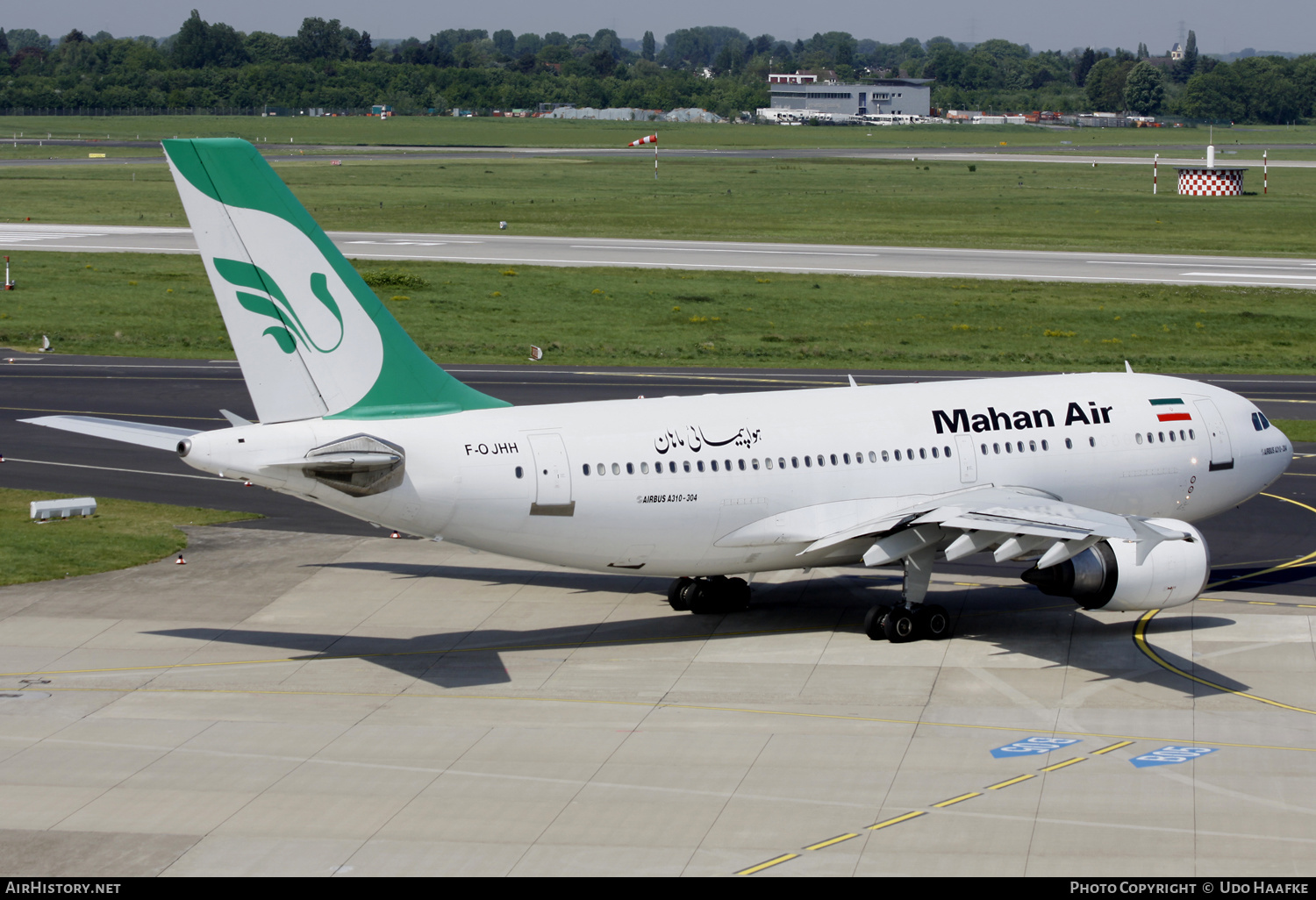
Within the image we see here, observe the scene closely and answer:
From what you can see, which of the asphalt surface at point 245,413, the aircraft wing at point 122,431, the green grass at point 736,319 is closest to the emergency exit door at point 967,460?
the asphalt surface at point 245,413

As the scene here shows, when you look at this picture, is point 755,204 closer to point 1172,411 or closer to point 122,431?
point 1172,411

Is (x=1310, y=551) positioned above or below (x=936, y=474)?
below

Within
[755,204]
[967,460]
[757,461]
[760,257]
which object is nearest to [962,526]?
[967,460]

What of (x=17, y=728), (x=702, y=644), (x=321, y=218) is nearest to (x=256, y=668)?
(x=17, y=728)

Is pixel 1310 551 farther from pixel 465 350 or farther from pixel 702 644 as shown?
pixel 465 350

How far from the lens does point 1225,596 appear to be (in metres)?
38.3

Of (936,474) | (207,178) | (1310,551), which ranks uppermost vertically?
(207,178)

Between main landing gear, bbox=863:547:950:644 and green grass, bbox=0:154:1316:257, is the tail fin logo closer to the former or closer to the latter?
main landing gear, bbox=863:547:950:644

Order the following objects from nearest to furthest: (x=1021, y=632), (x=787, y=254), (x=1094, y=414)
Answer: (x=1021, y=632) → (x=1094, y=414) → (x=787, y=254)

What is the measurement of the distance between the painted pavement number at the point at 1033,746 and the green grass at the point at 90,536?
81.1 feet

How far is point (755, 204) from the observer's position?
146875 mm

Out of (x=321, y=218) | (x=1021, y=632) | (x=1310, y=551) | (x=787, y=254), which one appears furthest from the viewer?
(x=321, y=218)

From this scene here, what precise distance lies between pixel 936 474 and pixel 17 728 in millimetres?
20959

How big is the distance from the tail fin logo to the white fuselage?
168 cm
